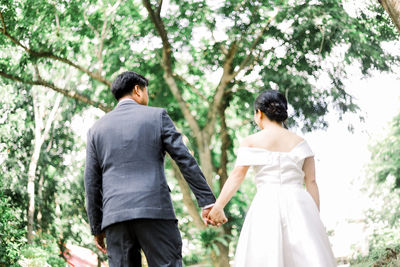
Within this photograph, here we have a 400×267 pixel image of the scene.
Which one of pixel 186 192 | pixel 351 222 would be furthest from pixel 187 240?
pixel 351 222

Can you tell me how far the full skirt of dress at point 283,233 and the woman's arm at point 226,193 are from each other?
8.5 inches

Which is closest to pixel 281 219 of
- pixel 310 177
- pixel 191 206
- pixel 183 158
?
pixel 310 177

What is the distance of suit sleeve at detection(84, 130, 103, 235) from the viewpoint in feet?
10.9

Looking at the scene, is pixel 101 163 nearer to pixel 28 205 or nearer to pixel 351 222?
pixel 28 205

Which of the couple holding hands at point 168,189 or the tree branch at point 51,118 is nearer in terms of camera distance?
the couple holding hands at point 168,189

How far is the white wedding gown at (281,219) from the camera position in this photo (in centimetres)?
376

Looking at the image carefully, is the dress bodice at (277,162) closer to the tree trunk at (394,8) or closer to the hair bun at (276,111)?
the hair bun at (276,111)

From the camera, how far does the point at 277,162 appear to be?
149 inches

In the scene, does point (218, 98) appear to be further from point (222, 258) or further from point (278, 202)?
point (278, 202)

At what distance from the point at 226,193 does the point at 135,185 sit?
0.90 m

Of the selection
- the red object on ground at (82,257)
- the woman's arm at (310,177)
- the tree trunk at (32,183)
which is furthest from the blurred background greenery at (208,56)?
the red object on ground at (82,257)

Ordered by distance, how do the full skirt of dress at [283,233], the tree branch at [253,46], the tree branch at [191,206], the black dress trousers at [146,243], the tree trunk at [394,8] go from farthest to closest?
the tree branch at [253,46]
the tree branch at [191,206]
the tree trunk at [394,8]
the full skirt of dress at [283,233]
the black dress trousers at [146,243]

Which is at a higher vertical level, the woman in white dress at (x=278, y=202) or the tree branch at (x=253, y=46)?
the tree branch at (x=253, y=46)

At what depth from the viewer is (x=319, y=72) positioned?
12219 mm
